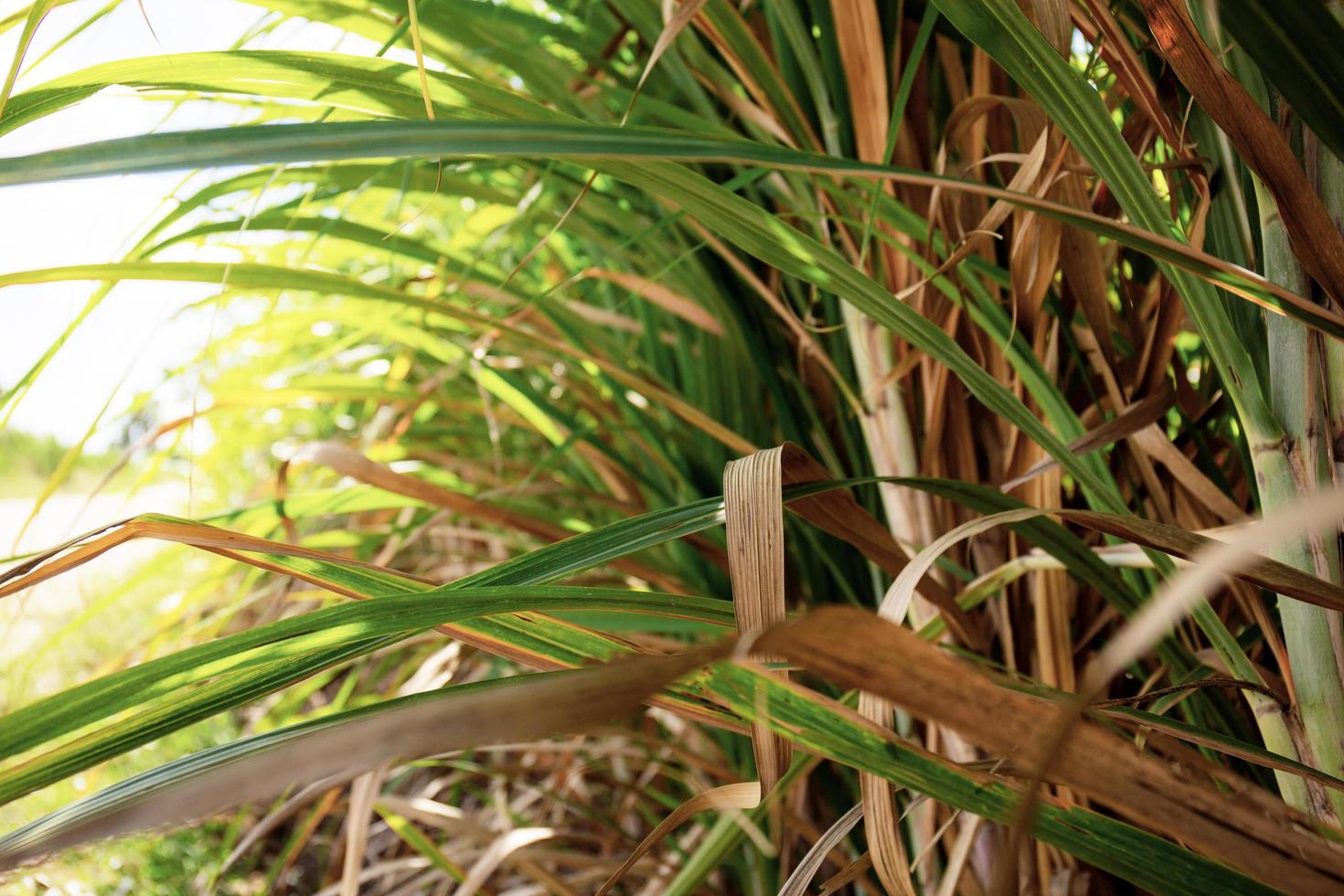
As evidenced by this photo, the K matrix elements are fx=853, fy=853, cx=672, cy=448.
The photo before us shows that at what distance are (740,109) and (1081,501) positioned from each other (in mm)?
250

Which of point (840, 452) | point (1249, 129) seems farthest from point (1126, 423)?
point (840, 452)

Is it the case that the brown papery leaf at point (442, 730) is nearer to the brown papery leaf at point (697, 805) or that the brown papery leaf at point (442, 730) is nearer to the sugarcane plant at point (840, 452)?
the sugarcane plant at point (840, 452)

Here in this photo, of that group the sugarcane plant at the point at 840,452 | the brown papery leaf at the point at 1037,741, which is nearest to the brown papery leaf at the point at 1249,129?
the sugarcane plant at the point at 840,452

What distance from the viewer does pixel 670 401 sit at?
442 mm

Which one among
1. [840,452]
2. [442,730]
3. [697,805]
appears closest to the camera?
[442,730]

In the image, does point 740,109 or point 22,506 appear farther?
point 22,506

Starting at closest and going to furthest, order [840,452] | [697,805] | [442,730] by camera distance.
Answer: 1. [442,730]
2. [697,805]
3. [840,452]

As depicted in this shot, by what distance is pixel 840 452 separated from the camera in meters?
0.51

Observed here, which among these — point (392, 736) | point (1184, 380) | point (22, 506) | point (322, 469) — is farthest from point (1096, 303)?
point (22, 506)

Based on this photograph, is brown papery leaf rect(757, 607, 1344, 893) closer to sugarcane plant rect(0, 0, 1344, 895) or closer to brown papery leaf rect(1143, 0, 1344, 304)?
sugarcane plant rect(0, 0, 1344, 895)

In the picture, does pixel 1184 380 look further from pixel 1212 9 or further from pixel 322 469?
pixel 322 469

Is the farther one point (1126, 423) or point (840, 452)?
point (840, 452)

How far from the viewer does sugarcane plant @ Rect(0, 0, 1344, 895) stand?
0.14 meters

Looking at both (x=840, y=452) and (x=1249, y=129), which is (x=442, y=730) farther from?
(x=840, y=452)
